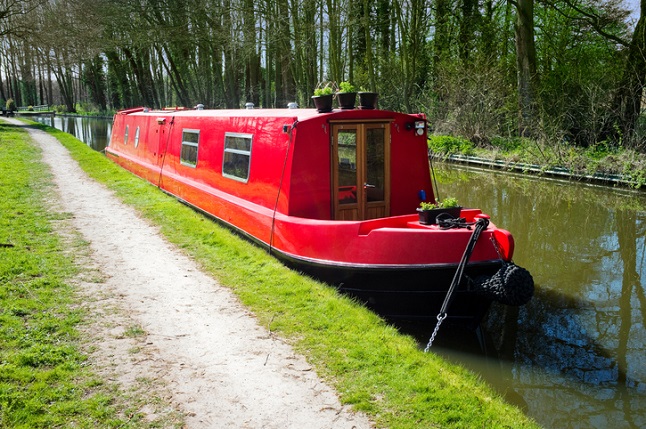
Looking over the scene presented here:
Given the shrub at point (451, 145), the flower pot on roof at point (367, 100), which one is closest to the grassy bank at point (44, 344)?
the flower pot on roof at point (367, 100)

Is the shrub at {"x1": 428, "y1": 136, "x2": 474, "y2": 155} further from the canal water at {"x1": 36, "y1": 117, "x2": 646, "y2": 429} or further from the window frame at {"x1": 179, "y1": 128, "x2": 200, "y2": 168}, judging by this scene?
the window frame at {"x1": 179, "y1": 128, "x2": 200, "y2": 168}

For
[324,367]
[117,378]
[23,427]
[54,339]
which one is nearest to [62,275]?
[54,339]

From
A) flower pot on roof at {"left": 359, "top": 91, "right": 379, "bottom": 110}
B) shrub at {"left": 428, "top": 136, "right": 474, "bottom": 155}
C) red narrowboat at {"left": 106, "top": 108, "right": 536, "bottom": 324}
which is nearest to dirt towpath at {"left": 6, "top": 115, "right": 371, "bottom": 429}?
red narrowboat at {"left": 106, "top": 108, "right": 536, "bottom": 324}

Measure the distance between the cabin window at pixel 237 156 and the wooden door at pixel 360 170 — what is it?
1.50 meters

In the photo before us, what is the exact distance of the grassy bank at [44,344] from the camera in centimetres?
329

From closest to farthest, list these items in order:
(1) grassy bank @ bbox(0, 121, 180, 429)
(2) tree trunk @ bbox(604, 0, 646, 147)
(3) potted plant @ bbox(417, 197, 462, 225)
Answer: (1) grassy bank @ bbox(0, 121, 180, 429)
(3) potted plant @ bbox(417, 197, 462, 225)
(2) tree trunk @ bbox(604, 0, 646, 147)

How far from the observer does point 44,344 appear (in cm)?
411

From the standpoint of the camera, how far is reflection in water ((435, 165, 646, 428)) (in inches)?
168

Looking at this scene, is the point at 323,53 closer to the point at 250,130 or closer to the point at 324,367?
Result: the point at 250,130

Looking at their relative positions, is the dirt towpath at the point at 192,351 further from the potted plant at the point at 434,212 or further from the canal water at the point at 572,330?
the potted plant at the point at 434,212

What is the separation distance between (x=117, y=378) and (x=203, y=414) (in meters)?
0.73

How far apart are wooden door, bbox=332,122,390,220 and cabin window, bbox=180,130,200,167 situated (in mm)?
3593

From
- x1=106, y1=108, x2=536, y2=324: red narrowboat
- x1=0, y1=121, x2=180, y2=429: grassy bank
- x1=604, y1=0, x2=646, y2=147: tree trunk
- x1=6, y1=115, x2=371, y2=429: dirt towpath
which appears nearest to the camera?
x1=0, y1=121, x2=180, y2=429: grassy bank

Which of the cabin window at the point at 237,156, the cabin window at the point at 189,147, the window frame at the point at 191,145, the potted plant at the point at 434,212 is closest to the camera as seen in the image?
the potted plant at the point at 434,212
